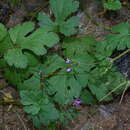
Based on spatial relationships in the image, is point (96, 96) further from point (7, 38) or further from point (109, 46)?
point (7, 38)

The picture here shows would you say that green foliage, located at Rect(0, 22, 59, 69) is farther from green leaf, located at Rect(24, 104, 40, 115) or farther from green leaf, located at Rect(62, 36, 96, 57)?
green leaf, located at Rect(24, 104, 40, 115)

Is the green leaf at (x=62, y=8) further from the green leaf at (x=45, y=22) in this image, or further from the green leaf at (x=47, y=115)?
the green leaf at (x=47, y=115)

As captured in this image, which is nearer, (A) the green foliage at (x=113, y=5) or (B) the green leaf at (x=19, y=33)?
(B) the green leaf at (x=19, y=33)

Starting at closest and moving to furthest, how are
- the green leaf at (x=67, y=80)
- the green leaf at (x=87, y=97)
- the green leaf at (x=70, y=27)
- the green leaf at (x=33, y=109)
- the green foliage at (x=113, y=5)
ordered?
the green leaf at (x=33, y=109) → the green leaf at (x=67, y=80) → the green leaf at (x=87, y=97) → the green leaf at (x=70, y=27) → the green foliage at (x=113, y=5)

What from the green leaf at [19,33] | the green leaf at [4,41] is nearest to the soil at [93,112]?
the green leaf at [4,41]

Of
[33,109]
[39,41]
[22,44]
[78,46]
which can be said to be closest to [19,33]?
[22,44]

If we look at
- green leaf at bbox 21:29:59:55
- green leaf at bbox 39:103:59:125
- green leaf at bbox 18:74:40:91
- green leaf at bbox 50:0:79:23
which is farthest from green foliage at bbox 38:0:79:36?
green leaf at bbox 39:103:59:125
